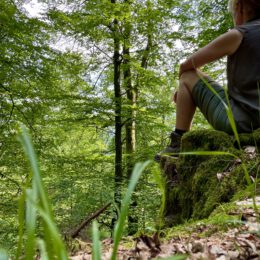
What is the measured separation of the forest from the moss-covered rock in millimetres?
2119

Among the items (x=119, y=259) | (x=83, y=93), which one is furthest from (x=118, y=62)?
(x=119, y=259)

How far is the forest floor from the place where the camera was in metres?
0.84

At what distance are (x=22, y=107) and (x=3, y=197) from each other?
1981mm

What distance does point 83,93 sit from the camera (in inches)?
272

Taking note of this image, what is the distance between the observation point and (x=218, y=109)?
7.53ft

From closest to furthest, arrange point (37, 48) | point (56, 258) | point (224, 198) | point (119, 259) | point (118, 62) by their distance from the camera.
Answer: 1. point (56, 258)
2. point (119, 259)
3. point (224, 198)
4. point (37, 48)
5. point (118, 62)

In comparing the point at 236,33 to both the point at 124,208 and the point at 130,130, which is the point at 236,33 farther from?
the point at 130,130

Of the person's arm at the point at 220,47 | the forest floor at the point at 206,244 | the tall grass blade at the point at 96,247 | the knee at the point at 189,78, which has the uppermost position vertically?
the person's arm at the point at 220,47

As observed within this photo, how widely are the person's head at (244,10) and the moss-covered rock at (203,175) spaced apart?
82cm

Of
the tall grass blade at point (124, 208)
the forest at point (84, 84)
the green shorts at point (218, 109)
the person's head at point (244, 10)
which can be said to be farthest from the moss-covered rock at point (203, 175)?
the forest at point (84, 84)

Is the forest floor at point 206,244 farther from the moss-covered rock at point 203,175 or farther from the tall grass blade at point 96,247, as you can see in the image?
the moss-covered rock at point 203,175

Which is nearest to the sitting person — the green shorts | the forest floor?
the green shorts

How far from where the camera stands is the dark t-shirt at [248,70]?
7.09 ft

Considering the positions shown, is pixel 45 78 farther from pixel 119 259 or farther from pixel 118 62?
pixel 119 259
